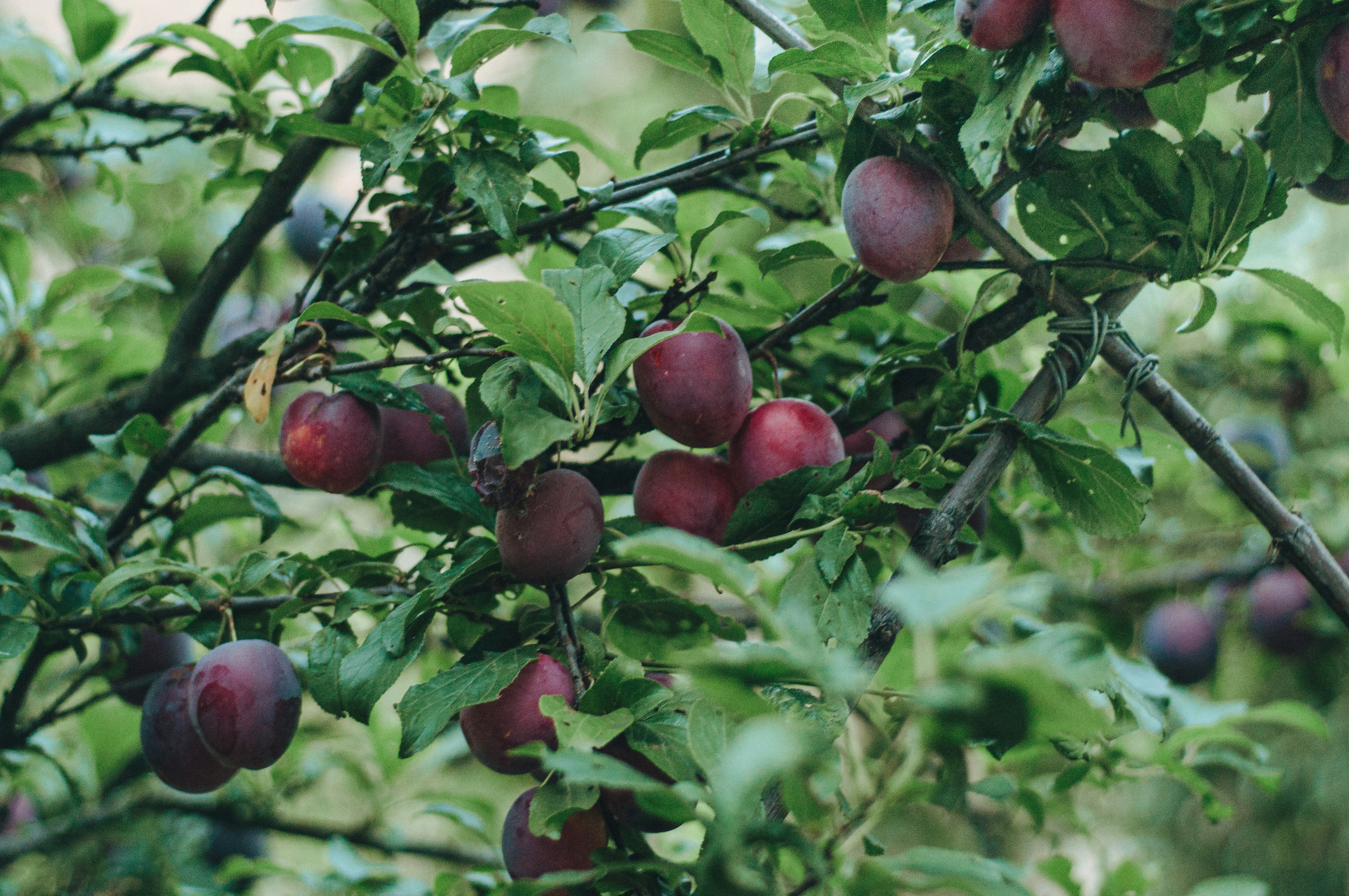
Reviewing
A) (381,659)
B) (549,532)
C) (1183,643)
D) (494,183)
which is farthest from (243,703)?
(1183,643)

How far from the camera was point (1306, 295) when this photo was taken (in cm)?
59

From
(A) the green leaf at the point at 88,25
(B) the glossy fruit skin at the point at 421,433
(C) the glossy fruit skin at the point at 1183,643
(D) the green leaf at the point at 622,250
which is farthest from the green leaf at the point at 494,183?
(C) the glossy fruit skin at the point at 1183,643

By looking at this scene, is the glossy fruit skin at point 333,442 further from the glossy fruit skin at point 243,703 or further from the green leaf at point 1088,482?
the green leaf at point 1088,482

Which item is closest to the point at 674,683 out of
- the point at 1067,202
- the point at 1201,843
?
the point at 1067,202

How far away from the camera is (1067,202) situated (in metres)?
0.57

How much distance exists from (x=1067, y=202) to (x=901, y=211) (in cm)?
12

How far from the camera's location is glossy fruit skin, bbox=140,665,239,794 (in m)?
0.62

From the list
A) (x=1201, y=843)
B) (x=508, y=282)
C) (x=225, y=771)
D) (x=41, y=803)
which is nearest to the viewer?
(x=508, y=282)

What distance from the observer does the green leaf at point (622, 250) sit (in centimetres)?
54

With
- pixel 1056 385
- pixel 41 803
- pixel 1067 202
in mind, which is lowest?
pixel 41 803

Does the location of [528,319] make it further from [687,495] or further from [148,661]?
[148,661]

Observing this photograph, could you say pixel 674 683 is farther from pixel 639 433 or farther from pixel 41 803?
pixel 41 803

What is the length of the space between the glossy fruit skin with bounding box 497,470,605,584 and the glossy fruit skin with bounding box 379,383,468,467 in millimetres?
181

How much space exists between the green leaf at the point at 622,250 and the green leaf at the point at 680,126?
0.10 meters
